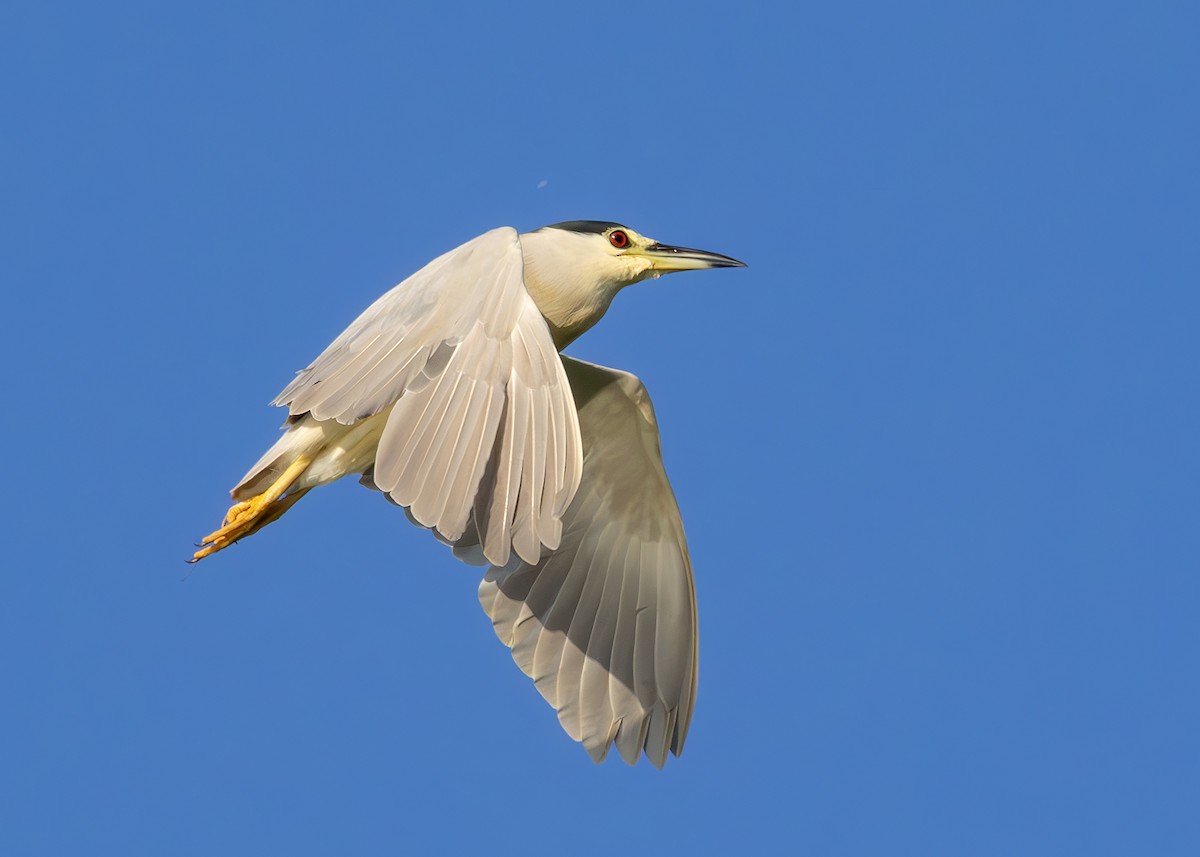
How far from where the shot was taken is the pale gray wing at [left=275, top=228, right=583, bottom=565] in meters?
7.02

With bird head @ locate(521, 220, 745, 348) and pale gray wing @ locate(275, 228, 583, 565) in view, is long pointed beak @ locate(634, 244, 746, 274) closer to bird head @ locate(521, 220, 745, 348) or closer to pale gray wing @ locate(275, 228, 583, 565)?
bird head @ locate(521, 220, 745, 348)

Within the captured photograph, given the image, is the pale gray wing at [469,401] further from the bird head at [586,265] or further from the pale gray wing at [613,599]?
the pale gray wing at [613,599]

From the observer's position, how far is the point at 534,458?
23.3 feet

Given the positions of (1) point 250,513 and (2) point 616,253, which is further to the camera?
(2) point 616,253

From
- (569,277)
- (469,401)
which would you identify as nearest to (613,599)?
(569,277)

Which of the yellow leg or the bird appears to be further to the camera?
the yellow leg

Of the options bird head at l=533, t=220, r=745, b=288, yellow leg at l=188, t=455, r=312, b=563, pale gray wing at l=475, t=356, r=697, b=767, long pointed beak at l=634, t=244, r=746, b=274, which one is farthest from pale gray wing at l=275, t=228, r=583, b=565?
pale gray wing at l=475, t=356, r=697, b=767

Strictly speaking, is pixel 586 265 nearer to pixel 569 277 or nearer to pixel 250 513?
pixel 569 277

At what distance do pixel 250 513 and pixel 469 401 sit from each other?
1.85m

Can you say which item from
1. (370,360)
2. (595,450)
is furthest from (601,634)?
(370,360)

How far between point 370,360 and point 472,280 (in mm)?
572

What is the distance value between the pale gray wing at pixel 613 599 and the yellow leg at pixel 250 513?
4.13ft

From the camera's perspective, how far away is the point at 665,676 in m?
9.70

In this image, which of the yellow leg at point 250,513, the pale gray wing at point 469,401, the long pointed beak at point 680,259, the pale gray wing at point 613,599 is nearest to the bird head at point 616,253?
the long pointed beak at point 680,259
